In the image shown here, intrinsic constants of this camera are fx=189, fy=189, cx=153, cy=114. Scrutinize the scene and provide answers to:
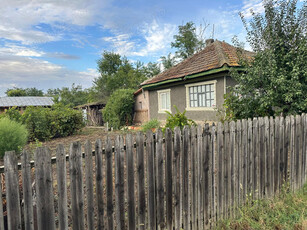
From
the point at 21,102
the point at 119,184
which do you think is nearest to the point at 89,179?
the point at 119,184

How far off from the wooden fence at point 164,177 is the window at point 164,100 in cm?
1014

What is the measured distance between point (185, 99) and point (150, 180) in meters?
10.3

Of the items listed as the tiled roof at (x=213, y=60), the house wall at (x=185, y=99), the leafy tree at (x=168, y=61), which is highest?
the leafy tree at (x=168, y=61)

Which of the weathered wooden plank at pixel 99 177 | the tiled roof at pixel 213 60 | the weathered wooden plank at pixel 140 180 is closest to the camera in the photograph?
the weathered wooden plank at pixel 99 177

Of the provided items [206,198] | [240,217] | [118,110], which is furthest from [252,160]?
[118,110]

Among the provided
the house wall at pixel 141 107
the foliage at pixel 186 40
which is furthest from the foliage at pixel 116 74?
the house wall at pixel 141 107

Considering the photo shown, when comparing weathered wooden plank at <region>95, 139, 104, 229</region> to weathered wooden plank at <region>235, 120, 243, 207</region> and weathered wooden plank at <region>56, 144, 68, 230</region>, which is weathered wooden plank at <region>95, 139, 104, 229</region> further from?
weathered wooden plank at <region>235, 120, 243, 207</region>

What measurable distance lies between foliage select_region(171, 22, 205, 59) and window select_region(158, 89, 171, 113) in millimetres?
19625

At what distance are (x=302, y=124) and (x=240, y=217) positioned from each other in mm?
2450

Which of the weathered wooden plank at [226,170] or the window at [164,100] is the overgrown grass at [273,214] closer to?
the weathered wooden plank at [226,170]

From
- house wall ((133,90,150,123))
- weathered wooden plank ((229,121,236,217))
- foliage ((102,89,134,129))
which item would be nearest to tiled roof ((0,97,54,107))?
foliage ((102,89,134,129))

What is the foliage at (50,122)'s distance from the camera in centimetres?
999

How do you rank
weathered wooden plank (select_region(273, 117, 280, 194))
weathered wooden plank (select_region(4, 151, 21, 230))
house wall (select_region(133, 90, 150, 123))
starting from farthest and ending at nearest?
house wall (select_region(133, 90, 150, 123)) → weathered wooden plank (select_region(273, 117, 280, 194)) → weathered wooden plank (select_region(4, 151, 21, 230))

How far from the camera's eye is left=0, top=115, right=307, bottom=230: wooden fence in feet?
5.74
